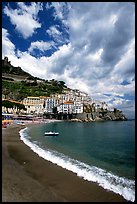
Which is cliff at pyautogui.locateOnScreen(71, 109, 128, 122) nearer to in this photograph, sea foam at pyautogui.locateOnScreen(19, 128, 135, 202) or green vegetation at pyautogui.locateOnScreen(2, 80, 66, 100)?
green vegetation at pyautogui.locateOnScreen(2, 80, 66, 100)

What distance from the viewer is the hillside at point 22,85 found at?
11680 centimetres

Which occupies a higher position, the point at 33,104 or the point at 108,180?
the point at 33,104

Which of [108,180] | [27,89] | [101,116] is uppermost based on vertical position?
[27,89]

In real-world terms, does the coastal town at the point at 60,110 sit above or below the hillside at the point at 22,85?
below

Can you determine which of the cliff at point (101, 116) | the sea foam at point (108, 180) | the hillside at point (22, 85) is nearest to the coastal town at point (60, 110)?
the cliff at point (101, 116)

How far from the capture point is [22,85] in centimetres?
13825

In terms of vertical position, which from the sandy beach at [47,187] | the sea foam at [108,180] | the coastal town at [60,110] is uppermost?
the coastal town at [60,110]

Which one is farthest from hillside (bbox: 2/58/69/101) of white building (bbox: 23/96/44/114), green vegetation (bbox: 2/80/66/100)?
white building (bbox: 23/96/44/114)

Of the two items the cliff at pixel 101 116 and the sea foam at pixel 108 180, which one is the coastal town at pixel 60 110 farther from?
the sea foam at pixel 108 180

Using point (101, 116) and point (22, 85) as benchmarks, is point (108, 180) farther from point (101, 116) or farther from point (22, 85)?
point (22, 85)

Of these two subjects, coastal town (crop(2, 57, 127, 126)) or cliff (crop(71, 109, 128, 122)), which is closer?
cliff (crop(71, 109, 128, 122))

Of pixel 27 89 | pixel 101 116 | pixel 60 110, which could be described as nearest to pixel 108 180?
pixel 101 116

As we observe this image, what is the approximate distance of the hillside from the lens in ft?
383

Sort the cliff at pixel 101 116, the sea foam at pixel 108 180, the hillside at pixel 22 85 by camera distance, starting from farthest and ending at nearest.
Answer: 1. the hillside at pixel 22 85
2. the cliff at pixel 101 116
3. the sea foam at pixel 108 180
